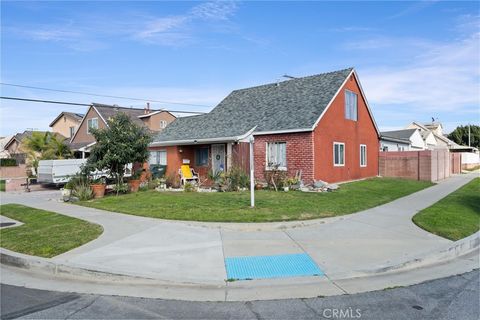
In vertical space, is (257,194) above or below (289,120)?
below

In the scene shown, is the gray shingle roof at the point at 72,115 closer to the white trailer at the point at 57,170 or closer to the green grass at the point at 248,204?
the white trailer at the point at 57,170

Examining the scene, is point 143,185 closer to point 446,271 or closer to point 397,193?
point 397,193

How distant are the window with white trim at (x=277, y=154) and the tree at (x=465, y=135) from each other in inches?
2545

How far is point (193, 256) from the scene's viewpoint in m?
7.40

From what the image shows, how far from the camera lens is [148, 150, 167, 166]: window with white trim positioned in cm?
2416

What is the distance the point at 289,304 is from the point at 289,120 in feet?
50.4

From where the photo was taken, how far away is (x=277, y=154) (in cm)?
1992

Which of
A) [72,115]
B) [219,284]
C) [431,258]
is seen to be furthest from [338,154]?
[72,115]

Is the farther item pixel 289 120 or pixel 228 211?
pixel 289 120

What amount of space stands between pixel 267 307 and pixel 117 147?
43.3ft

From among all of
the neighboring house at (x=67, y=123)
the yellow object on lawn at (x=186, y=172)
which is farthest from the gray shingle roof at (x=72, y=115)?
the yellow object on lawn at (x=186, y=172)

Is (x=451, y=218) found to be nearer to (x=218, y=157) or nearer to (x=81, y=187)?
(x=218, y=157)

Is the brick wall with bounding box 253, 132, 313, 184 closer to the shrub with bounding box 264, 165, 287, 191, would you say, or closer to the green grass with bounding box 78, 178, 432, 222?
the shrub with bounding box 264, 165, 287, 191

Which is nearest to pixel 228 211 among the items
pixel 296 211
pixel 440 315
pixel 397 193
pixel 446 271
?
pixel 296 211
